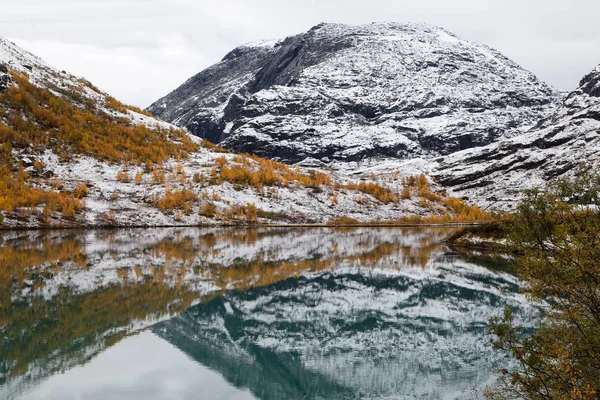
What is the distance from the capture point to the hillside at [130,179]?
105 meters

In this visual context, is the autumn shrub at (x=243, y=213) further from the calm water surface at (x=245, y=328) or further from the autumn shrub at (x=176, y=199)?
the calm water surface at (x=245, y=328)

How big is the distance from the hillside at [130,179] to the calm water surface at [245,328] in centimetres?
5779

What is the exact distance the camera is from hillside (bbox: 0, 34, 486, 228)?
343ft

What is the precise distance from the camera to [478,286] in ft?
120

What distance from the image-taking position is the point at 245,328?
84.9ft

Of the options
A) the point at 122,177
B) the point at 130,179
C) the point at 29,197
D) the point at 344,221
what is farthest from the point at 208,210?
the point at 29,197

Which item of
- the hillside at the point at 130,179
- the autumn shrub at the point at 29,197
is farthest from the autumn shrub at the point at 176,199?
the autumn shrub at the point at 29,197

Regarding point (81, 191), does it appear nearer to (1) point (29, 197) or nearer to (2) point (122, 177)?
(1) point (29, 197)

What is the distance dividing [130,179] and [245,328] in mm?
105315

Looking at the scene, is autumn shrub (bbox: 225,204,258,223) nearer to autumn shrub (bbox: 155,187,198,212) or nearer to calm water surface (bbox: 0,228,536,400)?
autumn shrub (bbox: 155,187,198,212)

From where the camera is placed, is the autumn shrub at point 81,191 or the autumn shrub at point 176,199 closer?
the autumn shrub at point 81,191

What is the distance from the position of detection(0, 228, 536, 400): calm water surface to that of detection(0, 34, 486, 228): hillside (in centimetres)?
5779

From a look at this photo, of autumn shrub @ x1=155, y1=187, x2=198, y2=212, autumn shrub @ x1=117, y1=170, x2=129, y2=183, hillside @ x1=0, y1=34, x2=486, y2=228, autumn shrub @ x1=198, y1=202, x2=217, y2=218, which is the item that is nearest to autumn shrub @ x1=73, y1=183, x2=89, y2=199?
hillside @ x1=0, y1=34, x2=486, y2=228

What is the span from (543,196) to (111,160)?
129 metres
